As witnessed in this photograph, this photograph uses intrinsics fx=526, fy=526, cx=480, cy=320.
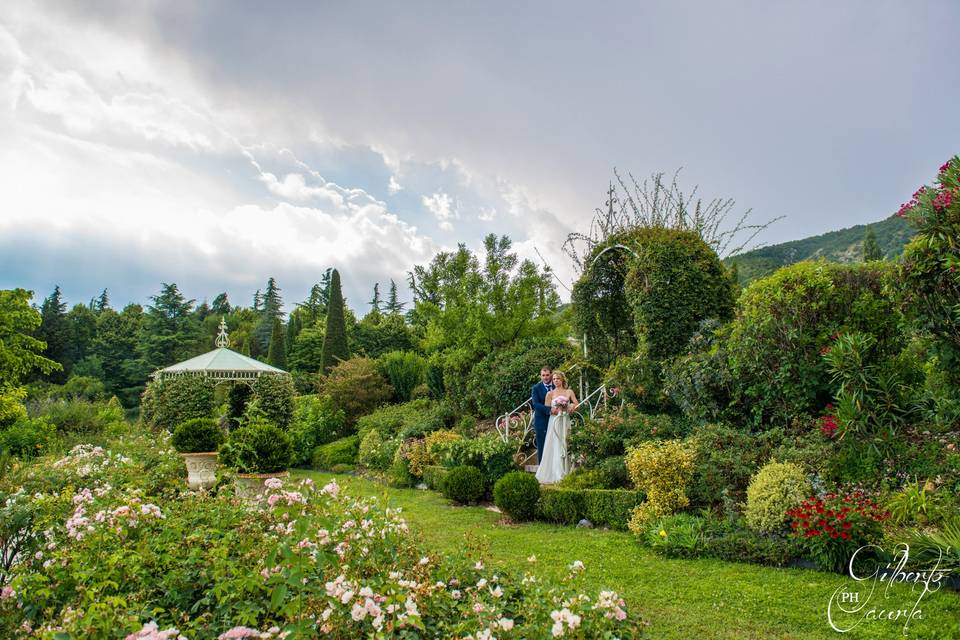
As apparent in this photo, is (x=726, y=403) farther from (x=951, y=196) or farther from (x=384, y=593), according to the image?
(x=384, y=593)

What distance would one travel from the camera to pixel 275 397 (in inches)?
623

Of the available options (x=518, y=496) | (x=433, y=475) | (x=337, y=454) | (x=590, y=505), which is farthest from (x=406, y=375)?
(x=590, y=505)

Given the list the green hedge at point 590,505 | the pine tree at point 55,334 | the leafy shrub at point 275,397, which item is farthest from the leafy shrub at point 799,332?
the pine tree at point 55,334

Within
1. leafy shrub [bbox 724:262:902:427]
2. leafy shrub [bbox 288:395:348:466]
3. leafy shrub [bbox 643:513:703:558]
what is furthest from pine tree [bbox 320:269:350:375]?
leafy shrub [bbox 643:513:703:558]

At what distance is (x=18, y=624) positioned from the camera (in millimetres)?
2668

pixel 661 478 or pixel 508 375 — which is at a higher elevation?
pixel 508 375

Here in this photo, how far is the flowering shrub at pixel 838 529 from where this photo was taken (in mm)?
4434

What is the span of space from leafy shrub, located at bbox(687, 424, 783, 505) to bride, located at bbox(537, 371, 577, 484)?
2036mm

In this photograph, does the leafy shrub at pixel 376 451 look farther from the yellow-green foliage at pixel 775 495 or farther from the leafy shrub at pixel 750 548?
the yellow-green foliage at pixel 775 495

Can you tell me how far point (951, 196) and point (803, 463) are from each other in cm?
302

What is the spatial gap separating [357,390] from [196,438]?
9.09 m

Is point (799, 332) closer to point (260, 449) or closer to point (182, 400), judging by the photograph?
point (260, 449)

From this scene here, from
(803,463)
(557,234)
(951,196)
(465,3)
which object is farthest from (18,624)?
A: (557,234)

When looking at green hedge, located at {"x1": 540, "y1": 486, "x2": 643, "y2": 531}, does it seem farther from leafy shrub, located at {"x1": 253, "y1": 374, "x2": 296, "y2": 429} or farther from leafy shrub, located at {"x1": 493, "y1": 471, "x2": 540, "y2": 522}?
leafy shrub, located at {"x1": 253, "y1": 374, "x2": 296, "y2": 429}
